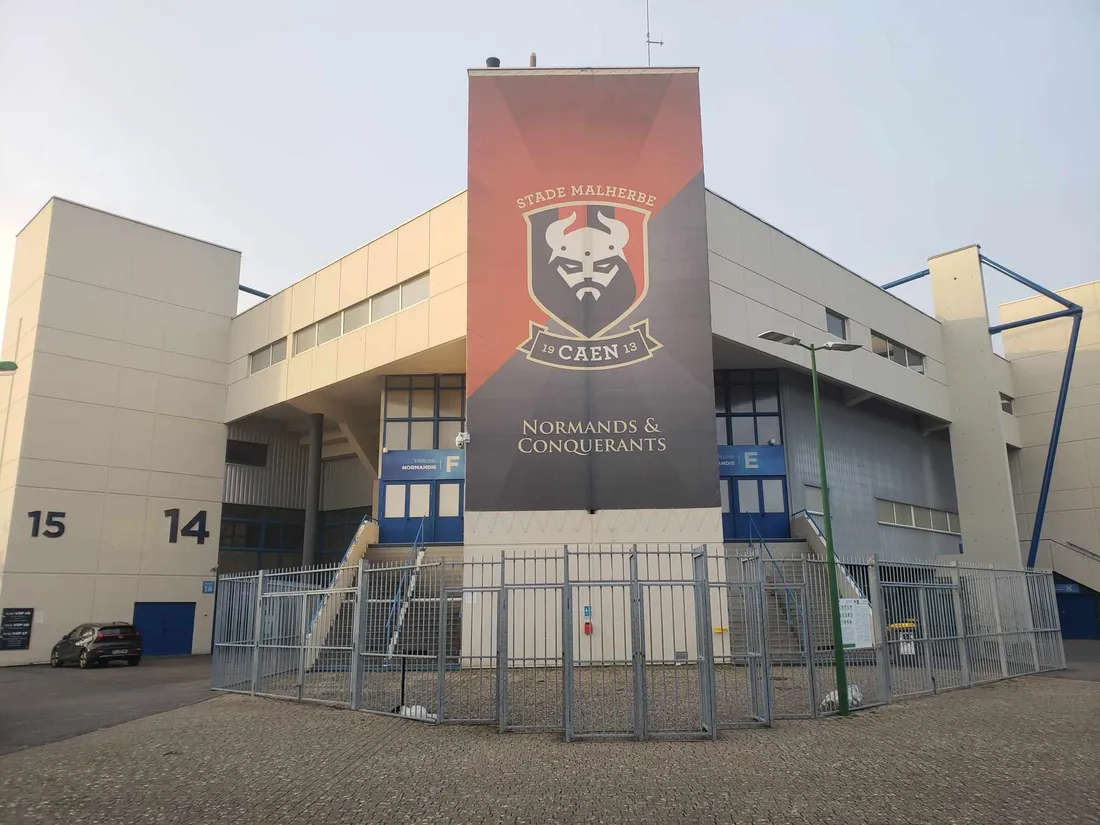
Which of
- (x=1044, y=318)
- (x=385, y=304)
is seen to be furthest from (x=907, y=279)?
(x=385, y=304)

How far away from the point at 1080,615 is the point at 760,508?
18647 mm

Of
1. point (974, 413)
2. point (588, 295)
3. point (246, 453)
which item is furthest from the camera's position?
point (246, 453)

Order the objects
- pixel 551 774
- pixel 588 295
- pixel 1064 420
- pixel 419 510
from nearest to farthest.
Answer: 1. pixel 551 774
2. pixel 588 295
3. pixel 419 510
4. pixel 1064 420

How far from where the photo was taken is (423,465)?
25938mm

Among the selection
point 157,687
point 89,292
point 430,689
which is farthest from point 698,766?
point 89,292

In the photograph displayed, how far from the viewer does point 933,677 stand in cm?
1462

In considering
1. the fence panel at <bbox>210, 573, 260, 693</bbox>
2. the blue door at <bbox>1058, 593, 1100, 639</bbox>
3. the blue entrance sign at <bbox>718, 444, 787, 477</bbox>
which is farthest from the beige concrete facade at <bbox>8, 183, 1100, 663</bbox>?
the fence panel at <bbox>210, 573, 260, 693</bbox>

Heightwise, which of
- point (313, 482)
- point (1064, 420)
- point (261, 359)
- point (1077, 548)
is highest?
point (261, 359)

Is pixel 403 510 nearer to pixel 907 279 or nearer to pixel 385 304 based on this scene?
pixel 385 304

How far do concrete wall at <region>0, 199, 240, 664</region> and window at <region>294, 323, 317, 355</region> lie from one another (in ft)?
15.8

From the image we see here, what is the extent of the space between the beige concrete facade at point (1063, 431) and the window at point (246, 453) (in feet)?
109

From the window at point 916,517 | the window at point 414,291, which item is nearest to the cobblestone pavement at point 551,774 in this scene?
the window at point 414,291

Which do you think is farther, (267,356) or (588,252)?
(267,356)

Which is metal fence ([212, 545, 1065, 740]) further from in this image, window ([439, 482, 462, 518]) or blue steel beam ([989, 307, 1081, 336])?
blue steel beam ([989, 307, 1081, 336])
